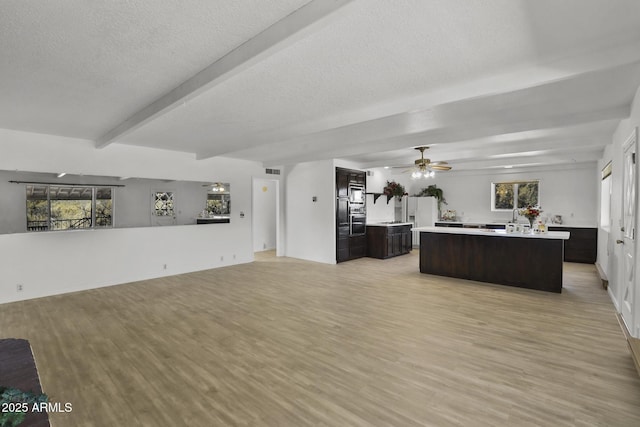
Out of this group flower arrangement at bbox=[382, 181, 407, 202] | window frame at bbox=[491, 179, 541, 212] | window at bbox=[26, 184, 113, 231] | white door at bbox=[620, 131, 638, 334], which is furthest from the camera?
flower arrangement at bbox=[382, 181, 407, 202]

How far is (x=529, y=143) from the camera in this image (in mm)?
5988

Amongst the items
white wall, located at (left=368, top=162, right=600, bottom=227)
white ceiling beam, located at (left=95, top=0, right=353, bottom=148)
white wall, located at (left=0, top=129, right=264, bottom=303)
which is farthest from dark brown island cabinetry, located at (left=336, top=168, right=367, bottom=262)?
white ceiling beam, located at (left=95, top=0, right=353, bottom=148)

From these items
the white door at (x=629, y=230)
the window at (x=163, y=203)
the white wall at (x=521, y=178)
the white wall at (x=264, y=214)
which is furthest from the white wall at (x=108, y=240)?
the white door at (x=629, y=230)

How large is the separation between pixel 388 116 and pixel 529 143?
3771mm

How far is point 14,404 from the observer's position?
1.14 metres

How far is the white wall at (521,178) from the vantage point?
8.30 meters

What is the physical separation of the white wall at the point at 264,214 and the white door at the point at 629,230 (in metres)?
8.14

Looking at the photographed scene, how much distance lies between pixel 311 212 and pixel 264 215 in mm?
2502

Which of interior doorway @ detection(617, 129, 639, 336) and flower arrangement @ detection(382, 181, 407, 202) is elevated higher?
flower arrangement @ detection(382, 181, 407, 202)

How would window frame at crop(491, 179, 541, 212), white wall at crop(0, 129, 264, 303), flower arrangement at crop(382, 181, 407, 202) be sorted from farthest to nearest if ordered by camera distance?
flower arrangement at crop(382, 181, 407, 202) → window frame at crop(491, 179, 541, 212) → white wall at crop(0, 129, 264, 303)

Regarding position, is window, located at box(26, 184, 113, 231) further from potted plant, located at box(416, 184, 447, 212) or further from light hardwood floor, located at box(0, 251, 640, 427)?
potted plant, located at box(416, 184, 447, 212)

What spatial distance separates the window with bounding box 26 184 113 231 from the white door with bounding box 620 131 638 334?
24.8 feet

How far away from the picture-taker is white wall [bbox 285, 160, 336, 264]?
7.90m

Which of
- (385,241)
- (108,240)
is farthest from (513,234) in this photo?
(108,240)
